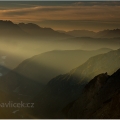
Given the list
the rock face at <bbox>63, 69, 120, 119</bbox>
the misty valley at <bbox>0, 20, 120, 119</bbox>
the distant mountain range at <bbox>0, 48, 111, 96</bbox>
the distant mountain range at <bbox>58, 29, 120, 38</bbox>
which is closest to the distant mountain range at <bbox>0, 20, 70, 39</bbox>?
the misty valley at <bbox>0, 20, 120, 119</bbox>

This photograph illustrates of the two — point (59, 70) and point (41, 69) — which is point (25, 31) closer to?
point (41, 69)

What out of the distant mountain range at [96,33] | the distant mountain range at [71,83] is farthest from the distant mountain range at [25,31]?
the distant mountain range at [71,83]

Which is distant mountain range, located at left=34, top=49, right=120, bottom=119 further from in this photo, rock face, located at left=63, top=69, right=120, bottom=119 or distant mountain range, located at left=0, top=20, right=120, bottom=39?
distant mountain range, located at left=0, top=20, right=120, bottom=39

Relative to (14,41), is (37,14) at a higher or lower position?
higher

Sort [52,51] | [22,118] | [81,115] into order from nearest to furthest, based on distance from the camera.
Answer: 1. [22,118]
2. [81,115]
3. [52,51]

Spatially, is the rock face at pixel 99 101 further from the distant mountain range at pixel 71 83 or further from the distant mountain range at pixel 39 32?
the distant mountain range at pixel 39 32

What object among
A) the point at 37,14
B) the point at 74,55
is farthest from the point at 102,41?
the point at 37,14

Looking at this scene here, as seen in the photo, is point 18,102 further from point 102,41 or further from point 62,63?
point 102,41
